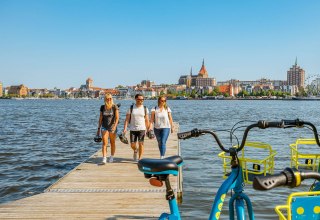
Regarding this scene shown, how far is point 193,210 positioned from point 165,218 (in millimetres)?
4927

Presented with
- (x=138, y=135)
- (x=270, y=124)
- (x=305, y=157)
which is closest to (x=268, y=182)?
(x=270, y=124)

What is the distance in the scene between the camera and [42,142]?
24188mm

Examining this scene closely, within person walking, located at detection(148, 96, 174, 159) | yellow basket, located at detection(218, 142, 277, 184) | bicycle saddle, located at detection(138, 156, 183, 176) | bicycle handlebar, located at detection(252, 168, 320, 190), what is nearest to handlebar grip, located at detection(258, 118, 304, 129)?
yellow basket, located at detection(218, 142, 277, 184)

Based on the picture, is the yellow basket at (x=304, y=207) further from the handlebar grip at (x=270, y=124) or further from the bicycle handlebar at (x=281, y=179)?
the handlebar grip at (x=270, y=124)

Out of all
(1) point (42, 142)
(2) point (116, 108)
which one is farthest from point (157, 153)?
(1) point (42, 142)

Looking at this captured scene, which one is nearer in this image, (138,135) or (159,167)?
(159,167)

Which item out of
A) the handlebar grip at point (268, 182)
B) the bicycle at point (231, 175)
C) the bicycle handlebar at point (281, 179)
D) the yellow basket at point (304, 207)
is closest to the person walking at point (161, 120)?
the bicycle at point (231, 175)

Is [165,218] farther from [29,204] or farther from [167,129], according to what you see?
[167,129]

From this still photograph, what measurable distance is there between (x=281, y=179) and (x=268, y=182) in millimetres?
113

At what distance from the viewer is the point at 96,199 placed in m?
7.09

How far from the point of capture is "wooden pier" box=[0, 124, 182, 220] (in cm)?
617

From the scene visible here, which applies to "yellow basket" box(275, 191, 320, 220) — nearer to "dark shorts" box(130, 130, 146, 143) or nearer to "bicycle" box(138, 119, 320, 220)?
"bicycle" box(138, 119, 320, 220)

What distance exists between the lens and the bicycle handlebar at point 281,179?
7.77 ft

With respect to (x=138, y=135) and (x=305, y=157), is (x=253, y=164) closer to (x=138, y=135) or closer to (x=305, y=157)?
(x=305, y=157)
